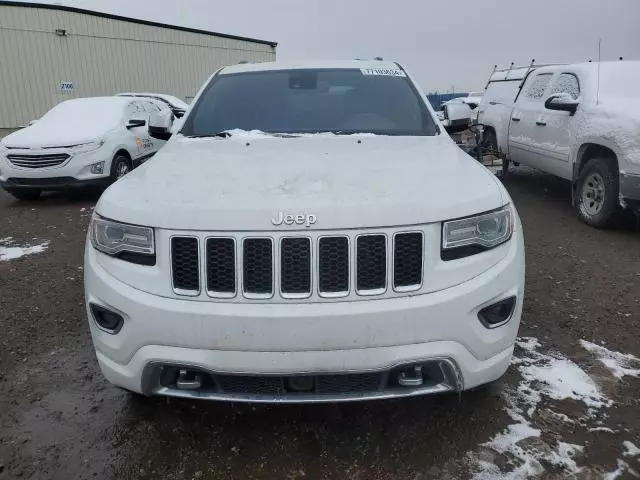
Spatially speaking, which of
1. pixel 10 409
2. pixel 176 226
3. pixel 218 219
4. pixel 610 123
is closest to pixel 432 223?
pixel 218 219

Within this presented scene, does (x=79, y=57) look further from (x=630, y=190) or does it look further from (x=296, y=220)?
(x=296, y=220)

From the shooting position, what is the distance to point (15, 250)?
610 cm

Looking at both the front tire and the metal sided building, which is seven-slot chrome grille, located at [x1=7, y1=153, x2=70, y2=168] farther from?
the metal sided building

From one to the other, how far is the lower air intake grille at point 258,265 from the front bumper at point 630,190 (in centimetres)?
470

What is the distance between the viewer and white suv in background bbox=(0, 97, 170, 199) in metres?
8.45

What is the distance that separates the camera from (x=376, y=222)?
2.21m

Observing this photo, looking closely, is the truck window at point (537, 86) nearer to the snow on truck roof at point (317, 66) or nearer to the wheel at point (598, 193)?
the wheel at point (598, 193)

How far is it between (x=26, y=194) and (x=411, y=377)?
8532 mm

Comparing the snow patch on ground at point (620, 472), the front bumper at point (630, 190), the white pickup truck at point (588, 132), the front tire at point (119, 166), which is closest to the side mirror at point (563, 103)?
the white pickup truck at point (588, 132)

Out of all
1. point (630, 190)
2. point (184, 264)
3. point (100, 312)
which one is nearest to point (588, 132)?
point (630, 190)

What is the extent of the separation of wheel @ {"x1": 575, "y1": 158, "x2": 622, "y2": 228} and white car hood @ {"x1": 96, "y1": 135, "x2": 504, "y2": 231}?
12.1ft

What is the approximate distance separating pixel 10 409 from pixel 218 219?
5.66 feet

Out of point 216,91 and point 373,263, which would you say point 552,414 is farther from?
point 216,91

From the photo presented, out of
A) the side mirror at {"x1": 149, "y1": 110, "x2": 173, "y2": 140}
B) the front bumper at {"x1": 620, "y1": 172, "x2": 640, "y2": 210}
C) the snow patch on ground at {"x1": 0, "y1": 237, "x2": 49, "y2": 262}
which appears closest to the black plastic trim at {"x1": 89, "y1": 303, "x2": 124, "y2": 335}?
the side mirror at {"x1": 149, "y1": 110, "x2": 173, "y2": 140}
